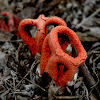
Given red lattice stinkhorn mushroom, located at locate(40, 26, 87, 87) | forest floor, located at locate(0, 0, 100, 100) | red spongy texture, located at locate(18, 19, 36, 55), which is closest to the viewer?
red lattice stinkhorn mushroom, located at locate(40, 26, 87, 87)

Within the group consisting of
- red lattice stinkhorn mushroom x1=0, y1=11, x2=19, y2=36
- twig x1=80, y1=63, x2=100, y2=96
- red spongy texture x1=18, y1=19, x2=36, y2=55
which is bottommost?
twig x1=80, y1=63, x2=100, y2=96

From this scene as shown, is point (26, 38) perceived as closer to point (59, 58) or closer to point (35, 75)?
point (35, 75)

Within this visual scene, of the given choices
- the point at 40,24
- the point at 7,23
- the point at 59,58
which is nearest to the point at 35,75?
the point at 59,58

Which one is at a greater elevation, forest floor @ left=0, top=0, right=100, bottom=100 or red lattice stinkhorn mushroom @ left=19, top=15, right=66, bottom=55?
red lattice stinkhorn mushroom @ left=19, top=15, right=66, bottom=55

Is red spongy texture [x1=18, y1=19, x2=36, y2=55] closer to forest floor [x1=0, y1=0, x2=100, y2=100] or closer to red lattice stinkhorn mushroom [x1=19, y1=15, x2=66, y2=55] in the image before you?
red lattice stinkhorn mushroom [x1=19, y1=15, x2=66, y2=55]

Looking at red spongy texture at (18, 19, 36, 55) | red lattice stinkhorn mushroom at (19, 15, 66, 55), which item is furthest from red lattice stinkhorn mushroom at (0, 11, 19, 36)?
red lattice stinkhorn mushroom at (19, 15, 66, 55)

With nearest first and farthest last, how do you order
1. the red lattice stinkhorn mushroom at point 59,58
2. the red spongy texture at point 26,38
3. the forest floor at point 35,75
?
the red lattice stinkhorn mushroom at point 59,58, the forest floor at point 35,75, the red spongy texture at point 26,38

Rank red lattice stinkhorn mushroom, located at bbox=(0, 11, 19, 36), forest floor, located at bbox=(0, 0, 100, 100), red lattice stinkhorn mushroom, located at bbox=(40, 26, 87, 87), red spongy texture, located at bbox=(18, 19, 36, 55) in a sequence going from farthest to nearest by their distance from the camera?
red lattice stinkhorn mushroom, located at bbox=(0, 11, 19, 36) → red spongy texture, located at bbox=(18, 19, 36, 55) → forest floor, located at bbox=(0, 0, 100, 100) → red lattice stinkhorn mushroom, located at bbox=(40, 26, 87, 87)

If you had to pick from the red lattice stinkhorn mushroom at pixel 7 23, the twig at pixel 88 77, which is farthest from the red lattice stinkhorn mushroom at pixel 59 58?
Result: the red lattice stinkhorn mushroom at pixel 7 23

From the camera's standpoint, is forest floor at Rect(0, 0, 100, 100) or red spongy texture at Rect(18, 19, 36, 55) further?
red spongy texture at Rect(18, 19, 36, 55)

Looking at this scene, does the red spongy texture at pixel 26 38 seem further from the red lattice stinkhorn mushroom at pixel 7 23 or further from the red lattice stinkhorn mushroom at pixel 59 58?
the red lattice stinkhorn mushroom at pixel 7 23
